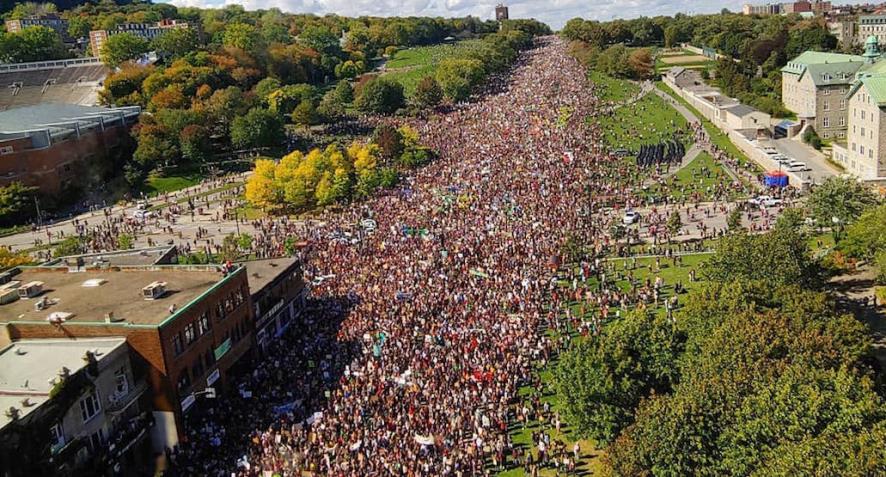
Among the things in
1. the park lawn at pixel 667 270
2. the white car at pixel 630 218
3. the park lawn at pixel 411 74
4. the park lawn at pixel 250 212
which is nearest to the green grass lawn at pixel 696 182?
the white car at pixel 630 218

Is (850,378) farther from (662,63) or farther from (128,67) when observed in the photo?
(662,63)

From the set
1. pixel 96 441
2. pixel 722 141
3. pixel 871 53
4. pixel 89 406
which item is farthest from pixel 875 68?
pixel 96 441

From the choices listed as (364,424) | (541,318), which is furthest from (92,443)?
(541,318)

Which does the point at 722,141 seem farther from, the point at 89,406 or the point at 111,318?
the point at 89,406

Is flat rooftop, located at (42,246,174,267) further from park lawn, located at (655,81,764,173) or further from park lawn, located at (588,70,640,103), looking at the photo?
park lawn, located at (588,70,640,103)

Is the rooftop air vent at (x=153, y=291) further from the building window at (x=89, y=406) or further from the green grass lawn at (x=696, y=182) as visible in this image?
the green grass lawn at (x=696, y=182)

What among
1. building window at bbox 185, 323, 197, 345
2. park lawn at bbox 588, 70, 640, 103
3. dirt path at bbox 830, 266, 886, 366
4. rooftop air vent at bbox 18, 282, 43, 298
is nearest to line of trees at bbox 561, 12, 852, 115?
park lawn at bbox 588, 70, 640, 103

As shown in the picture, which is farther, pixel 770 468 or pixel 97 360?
pixel 97 360
